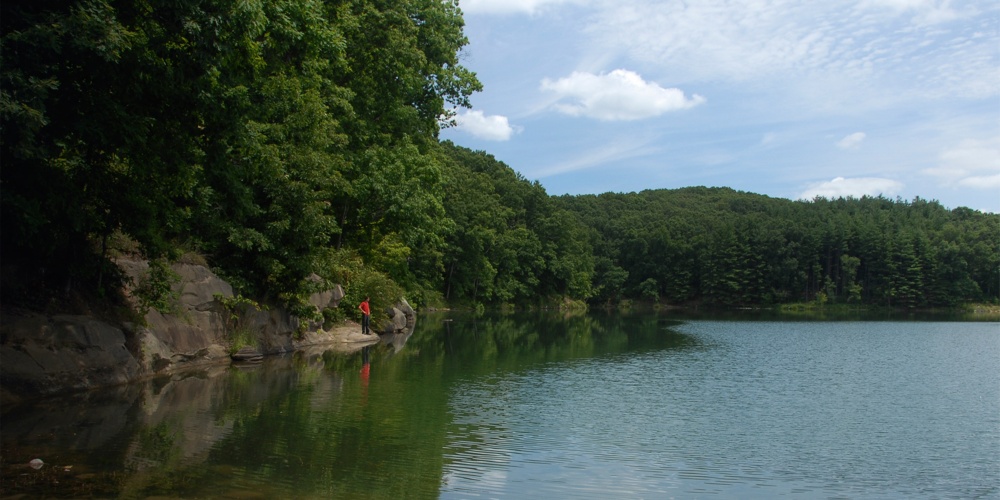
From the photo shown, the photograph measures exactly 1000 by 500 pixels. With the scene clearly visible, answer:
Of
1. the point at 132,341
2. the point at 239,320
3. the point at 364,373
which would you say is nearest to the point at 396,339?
the point at 239,320

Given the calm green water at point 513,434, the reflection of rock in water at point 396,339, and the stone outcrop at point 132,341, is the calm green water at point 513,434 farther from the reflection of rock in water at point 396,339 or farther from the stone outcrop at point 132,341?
the reflection of rock in water at point 396,339

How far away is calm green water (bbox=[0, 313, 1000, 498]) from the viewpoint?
9.15m

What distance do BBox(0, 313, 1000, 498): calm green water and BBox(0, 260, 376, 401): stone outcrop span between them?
624mm

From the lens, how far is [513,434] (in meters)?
12.6

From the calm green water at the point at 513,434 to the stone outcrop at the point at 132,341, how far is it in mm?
624

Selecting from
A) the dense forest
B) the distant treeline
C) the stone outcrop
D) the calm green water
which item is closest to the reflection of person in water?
the calm green water

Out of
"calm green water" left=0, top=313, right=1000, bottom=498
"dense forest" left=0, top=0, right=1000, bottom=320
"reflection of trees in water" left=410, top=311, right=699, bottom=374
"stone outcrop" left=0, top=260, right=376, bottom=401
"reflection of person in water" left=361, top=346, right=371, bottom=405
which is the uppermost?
"dense forest" left=0, top=0, right=1000, bottom=320

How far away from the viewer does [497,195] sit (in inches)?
3716

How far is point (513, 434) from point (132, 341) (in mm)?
9306

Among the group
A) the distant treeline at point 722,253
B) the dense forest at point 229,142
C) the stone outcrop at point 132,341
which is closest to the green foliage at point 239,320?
the stone outcrop at point 132,341

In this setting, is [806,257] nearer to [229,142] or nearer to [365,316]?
[365,316]

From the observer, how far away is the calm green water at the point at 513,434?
9148 millimetres

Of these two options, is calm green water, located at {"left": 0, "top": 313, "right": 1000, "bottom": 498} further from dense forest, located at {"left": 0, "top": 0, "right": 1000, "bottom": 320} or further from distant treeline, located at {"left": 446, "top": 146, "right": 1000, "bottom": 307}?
distant treeline, located at {"left": 446, "top": 146, "right": 1000, "bottom": 307}

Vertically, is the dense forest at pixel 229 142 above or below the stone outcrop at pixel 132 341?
above
